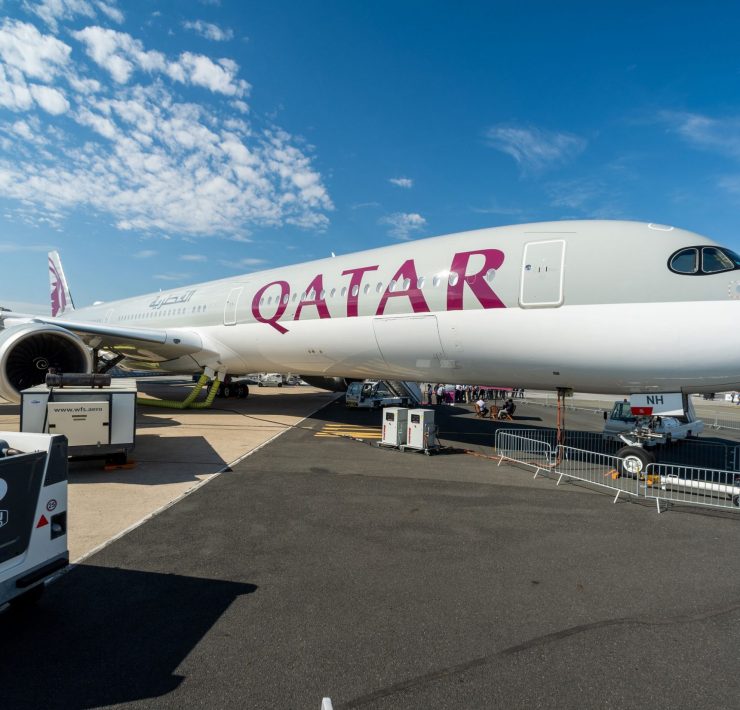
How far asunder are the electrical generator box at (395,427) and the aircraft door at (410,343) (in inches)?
47.6

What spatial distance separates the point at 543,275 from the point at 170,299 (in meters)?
16.2

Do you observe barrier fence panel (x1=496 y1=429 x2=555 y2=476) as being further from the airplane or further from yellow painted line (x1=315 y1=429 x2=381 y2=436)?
yellow painted line (x1=315 y1=429 x2=381 y2=436)

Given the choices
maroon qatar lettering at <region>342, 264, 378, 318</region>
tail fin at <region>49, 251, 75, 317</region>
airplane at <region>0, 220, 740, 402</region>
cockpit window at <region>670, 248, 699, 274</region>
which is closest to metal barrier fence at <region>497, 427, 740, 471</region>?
airplane at <region>0, 220, 740, 402</region>

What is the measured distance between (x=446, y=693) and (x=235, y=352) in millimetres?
14062

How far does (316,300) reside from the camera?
12766mm

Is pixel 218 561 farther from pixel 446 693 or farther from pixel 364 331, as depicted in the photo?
pixel 364 331

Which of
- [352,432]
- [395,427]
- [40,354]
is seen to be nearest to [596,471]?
[395,427]

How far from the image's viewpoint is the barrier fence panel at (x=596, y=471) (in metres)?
8.52

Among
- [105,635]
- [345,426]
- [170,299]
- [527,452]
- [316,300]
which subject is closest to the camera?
[105,635]

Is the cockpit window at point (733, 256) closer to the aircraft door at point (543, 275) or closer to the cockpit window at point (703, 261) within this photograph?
the cockpit window at point (703, 261)

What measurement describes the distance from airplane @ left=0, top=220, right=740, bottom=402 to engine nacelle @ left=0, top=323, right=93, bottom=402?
0.11ft

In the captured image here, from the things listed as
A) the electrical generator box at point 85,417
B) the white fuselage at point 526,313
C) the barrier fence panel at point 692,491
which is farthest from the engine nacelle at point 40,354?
the barrier fence panel at point 692,491

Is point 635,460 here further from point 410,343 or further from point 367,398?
point 367,398

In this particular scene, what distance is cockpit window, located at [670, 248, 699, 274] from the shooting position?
7.90m
